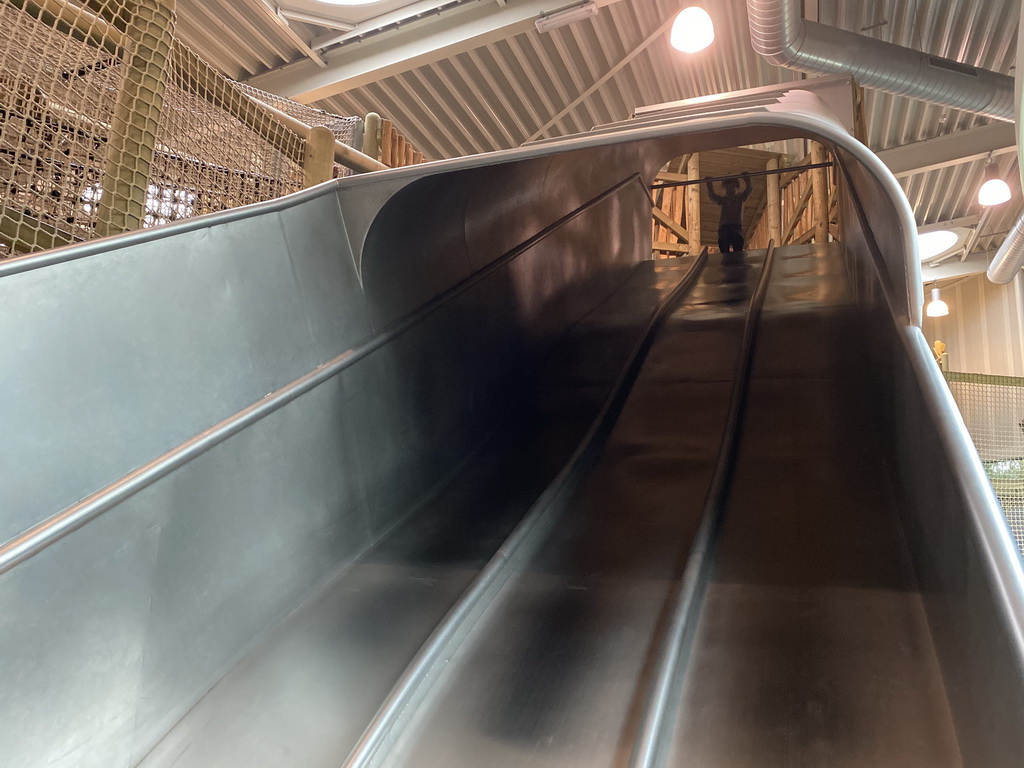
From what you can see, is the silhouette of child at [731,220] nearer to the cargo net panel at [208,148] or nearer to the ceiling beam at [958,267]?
the cargo net panel at [208,148]

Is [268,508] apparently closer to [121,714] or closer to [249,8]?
[121,714]

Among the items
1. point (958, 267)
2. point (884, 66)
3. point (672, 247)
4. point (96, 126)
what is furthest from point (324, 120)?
point (958, 267)

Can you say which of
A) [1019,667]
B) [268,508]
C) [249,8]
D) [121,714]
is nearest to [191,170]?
[268,508]

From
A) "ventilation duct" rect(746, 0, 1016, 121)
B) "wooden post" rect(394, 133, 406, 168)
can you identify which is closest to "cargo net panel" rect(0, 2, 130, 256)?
"wooden post" rect(394, 133, 406, 168)

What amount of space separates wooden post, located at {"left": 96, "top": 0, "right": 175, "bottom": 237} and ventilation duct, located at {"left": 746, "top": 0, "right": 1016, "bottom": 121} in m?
4.94

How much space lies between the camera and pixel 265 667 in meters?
1.83

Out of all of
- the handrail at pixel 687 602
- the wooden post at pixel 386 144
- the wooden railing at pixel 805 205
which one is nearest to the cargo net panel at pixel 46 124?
Result: the handrail at pixel 687 602

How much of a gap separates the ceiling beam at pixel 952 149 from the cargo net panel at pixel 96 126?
29.2ft

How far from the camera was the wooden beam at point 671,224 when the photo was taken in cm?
944

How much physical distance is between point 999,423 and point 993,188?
438 cm

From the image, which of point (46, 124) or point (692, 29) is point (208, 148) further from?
point (692, 29)

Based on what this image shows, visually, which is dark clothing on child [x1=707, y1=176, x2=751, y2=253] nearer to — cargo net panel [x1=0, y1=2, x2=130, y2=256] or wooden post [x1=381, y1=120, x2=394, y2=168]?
wooden post [x1=381, y1=120, x2=394, y2=168]

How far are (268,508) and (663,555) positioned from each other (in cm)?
123

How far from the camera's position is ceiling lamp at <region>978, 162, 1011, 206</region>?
8824 millimetres
